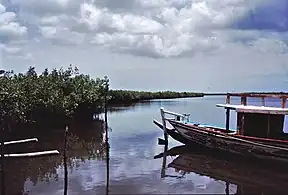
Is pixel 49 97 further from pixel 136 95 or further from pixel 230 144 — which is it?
pixel 136 95

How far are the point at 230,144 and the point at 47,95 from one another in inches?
683

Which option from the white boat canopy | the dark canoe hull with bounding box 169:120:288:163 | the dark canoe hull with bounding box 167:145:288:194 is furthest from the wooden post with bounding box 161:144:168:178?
the white boat canopy

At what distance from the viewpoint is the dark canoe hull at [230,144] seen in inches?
877

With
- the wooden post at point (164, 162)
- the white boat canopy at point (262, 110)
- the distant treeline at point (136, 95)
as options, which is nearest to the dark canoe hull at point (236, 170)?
the wooden post at point (164, 162)

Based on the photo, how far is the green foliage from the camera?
92.4 feet

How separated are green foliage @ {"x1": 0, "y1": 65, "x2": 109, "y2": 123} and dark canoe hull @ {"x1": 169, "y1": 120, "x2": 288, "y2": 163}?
10.5 metres

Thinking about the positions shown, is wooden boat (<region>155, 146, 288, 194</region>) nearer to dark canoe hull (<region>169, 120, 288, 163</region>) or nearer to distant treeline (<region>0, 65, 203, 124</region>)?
dark canoe hull (<region>169, 120, 288, 163</region>)

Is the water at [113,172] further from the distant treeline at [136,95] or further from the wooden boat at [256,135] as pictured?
the distant treeline at [136,95]

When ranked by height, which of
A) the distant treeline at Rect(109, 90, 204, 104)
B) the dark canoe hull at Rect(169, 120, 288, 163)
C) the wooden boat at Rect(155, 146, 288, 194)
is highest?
the distant treeline at Rect(109, 90, 204, 104)

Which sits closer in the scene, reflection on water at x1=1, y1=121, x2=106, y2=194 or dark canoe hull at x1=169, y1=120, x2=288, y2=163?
reflection on water at x1=1, y1=121, x2=106, y2=194

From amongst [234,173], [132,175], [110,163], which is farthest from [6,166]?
[234,173]

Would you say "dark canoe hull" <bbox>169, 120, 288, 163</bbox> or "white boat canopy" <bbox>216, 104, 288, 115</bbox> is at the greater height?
"white boat canopy" <bbox>216, 104, 288, 115</bbox>

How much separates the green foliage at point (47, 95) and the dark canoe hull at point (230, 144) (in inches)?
413

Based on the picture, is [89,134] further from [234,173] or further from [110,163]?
[234,173]
